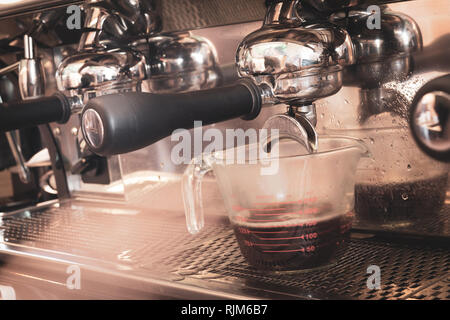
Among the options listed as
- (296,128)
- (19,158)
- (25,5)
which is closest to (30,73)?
(25,5)

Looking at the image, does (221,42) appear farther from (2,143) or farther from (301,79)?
(2,143)

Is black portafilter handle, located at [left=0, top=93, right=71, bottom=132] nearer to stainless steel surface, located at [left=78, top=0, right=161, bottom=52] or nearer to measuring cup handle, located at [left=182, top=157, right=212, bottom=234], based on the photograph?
stainless steel surface, located at [left=78, top=0, right=161, bottom=52]

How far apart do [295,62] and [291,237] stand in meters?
0.14

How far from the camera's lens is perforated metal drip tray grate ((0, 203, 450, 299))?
46 centimetres

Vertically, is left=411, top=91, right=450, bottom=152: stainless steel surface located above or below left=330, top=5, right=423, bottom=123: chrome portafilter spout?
below

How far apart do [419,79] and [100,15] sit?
0.34 m

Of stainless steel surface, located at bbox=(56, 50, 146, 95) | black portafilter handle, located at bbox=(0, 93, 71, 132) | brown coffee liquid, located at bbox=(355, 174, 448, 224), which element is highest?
stainless steel surface, located at bbox=(56, 50, 146, 95)

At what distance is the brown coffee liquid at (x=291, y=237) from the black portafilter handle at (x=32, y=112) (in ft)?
0.80

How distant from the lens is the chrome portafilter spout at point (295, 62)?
47cm

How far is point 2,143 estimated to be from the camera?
105cm

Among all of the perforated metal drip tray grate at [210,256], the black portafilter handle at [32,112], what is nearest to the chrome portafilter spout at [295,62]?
the perforated metal drip tray grate at [210,256]

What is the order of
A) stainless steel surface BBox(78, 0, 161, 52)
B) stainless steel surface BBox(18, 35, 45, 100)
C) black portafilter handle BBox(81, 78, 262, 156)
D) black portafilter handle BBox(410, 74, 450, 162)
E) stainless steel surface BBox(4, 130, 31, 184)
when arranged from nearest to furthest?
black portafilter handle BBox(81, 78, 262, 156), black portafilter handle BBox(410, 74, 450, 162), stainless steel surface BBox(78, 0, 161, 52), stainless steel surface BBox(18, 35, 45, 100), stainless steel surface BBox(4, 130, 31, 184)

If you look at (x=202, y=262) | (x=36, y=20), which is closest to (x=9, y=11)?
(x=36, y=20)

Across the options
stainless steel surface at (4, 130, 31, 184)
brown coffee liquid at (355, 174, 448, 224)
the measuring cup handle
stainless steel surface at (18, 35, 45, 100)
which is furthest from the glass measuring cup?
stainless steel surface at (4, 130, 31, 184)
